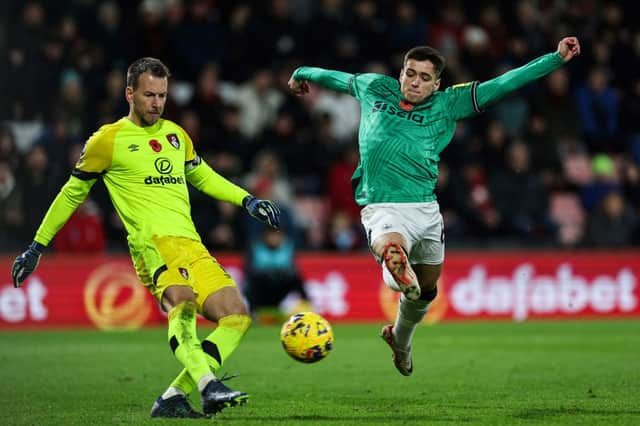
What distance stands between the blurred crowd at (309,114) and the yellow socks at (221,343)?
917 cm

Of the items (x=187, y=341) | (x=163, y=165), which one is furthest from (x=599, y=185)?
(x=187, y=341)

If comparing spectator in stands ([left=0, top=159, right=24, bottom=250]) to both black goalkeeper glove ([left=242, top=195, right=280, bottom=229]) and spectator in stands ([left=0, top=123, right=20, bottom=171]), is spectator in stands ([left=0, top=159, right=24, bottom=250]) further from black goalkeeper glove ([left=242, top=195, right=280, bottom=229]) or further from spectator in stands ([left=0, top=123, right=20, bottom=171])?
black goalkeeper glove ([left=242, top=195, right=280, bottom=229])

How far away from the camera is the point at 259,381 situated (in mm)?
10000

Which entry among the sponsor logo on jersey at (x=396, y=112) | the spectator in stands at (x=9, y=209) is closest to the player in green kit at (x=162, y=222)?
the sponsor logo on jersey at (x=396, y=112)

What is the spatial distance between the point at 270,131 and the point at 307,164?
2.65 ft

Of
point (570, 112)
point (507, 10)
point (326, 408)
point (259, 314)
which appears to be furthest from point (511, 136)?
point (326, 408)

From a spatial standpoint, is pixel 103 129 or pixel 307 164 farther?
pixel 307 164

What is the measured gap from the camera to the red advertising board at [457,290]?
53.8ft

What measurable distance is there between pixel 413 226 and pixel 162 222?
6.54 ft

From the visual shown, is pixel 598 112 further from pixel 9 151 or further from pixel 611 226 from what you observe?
pixel 9 151

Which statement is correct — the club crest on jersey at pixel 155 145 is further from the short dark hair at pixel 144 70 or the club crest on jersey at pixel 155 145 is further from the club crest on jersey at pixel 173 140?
the short dark hair at pixel 144 70

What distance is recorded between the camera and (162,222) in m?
7.70

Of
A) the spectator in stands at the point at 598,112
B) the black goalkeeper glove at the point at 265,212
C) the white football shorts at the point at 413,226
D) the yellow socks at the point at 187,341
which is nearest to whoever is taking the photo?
the yellow socks at the point at 187,341

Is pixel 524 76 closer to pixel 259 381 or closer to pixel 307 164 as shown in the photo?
pixel 259 381
